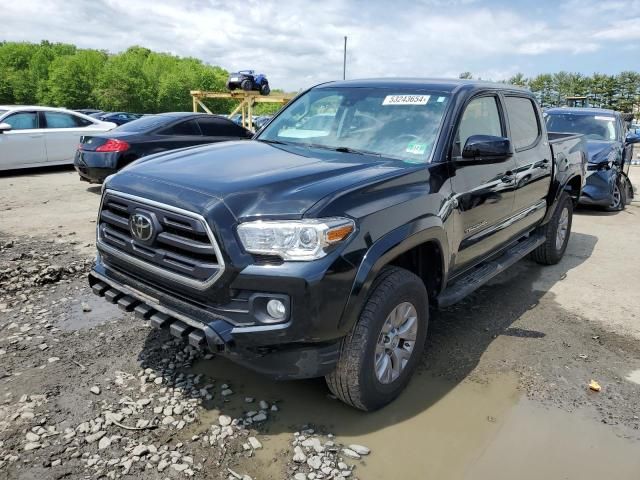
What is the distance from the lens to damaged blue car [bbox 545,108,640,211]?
28.9 ft

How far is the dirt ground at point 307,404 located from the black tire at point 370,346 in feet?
0.63

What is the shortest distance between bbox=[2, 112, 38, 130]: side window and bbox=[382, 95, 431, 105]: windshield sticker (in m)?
10.2

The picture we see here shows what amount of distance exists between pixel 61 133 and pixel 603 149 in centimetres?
1130

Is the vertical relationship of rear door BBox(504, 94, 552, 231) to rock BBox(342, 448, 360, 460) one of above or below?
above

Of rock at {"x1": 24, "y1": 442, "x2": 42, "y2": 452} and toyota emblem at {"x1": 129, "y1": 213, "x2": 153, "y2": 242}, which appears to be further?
toyota emblem at {"x1": 129, "y1": 213, "x2": 153, "y2": 242}

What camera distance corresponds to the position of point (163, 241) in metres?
2.74

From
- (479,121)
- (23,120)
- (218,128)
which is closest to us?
(479,121)

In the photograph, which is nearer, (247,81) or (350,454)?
(350,454)

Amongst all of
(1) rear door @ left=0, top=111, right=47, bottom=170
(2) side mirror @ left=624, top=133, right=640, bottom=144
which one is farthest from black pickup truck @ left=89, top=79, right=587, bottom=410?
(1) rear door @ left=0, top=111, right=47, bottom=170

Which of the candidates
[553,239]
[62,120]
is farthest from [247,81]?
[553,239]

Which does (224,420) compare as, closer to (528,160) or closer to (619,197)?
(528,160)

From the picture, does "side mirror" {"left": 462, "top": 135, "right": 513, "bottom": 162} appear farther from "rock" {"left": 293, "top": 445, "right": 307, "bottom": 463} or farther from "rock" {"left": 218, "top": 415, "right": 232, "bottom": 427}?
"rock" {"left": 218, "top": 415, "right": 232, "bottom": 427}

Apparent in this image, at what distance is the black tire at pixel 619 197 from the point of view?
9047mm

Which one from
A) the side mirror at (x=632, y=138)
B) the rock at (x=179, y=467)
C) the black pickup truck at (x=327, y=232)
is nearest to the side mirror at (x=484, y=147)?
the black pickup truck at (x=327, y=232)
